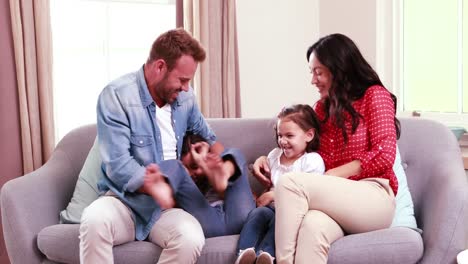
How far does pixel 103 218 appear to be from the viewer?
2.46 metres

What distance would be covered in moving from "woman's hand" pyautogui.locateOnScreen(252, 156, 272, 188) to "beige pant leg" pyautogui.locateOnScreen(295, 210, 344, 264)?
0.46 metres

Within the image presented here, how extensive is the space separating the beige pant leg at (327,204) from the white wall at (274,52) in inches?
70.9

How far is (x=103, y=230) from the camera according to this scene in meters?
2.44

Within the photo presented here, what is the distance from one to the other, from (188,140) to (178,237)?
0.56 m

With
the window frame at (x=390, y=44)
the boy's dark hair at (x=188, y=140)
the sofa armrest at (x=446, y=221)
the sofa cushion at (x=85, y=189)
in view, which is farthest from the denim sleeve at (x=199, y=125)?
the window frame at (x=390, y=44)

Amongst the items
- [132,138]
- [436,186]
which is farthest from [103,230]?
[436,186]

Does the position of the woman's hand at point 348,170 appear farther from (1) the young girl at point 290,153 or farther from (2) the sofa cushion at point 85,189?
(2) the sofa cushion at point 85,189

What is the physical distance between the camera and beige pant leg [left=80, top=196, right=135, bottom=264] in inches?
95.3

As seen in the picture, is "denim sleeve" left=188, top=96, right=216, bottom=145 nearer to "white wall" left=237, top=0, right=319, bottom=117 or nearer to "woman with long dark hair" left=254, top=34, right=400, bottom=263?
"woman with long dark hair" left=254, top=34, right=400, bottom=263

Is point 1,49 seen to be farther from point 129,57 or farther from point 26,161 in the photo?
point 129,57

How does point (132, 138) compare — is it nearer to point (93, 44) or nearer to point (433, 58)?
point (93, 44)

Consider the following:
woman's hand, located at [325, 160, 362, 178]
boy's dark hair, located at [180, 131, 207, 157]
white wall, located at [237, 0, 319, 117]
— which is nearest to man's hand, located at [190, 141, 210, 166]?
boy's dark hair, located at [180, 131, 207, 157]

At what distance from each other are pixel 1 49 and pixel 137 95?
989mm

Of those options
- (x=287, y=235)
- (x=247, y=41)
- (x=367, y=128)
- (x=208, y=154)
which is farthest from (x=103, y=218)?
(x=247, y=41)
